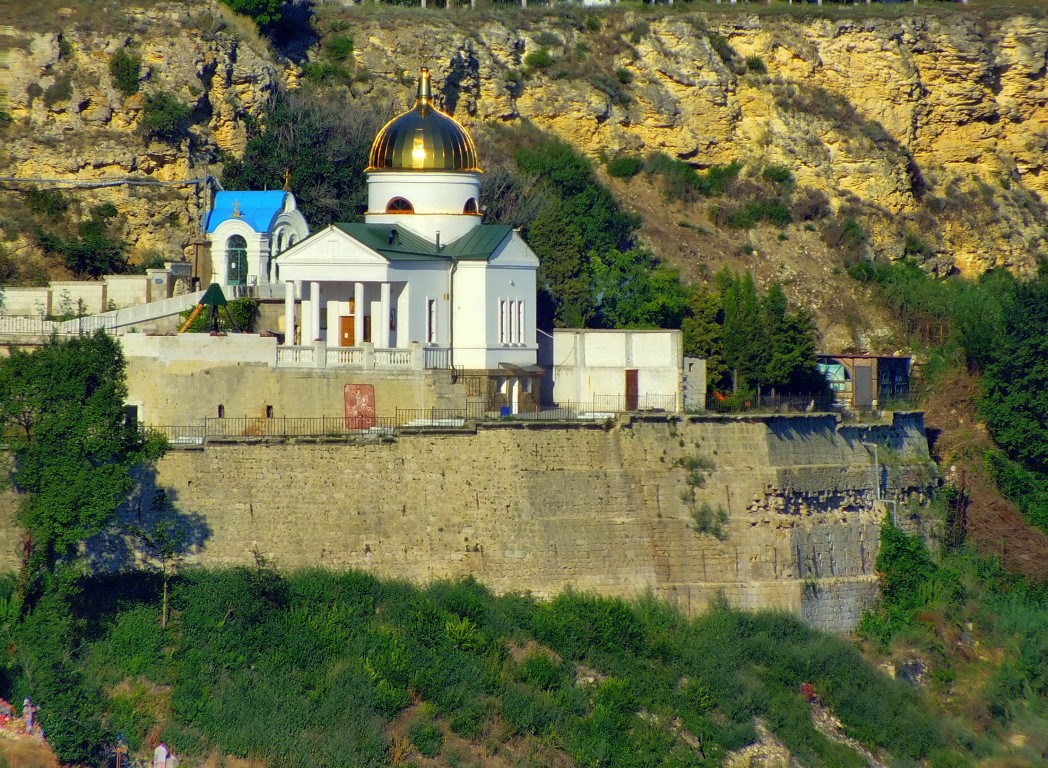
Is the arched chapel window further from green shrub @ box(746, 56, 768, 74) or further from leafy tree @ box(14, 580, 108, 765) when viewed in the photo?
green shrub @ box(746, 56, 768, 74)

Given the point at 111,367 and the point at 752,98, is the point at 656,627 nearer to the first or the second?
the point at 111,367

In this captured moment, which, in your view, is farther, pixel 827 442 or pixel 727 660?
pixel 827 442

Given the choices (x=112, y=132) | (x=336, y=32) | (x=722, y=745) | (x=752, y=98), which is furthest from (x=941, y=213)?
(x=722, y=745)

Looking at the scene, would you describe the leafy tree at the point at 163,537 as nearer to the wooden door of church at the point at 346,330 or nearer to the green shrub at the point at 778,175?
the wooden door of church at the point at 346,330

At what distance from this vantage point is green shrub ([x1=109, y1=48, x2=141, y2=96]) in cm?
6519

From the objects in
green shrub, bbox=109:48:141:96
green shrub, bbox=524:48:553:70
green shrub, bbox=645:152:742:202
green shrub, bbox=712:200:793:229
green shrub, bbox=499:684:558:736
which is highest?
green shrub, bbox=524:48:553:70

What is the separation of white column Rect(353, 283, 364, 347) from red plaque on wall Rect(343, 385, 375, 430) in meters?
1.83

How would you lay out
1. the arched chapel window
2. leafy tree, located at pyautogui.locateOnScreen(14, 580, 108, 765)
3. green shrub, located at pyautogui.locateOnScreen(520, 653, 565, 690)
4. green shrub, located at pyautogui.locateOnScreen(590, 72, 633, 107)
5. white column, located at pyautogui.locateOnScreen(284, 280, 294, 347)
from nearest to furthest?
1. leafy tree, located at pyautogui.locateOnScreen(14, 580, 108, 765)
2. green shrub, located at pyautogui.locateOnScreen(520, 653, 565, 690)
3. white column, located at pyautogui.locateOnScreen(284, 280, 294, 347)
4. the arched chapel window
5. green shrub, located at pyautogui.locateOnScreen(590, 72, 633, 107)

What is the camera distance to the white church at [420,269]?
179ft

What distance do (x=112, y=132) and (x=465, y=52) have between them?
648 inches

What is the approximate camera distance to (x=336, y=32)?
76.9 metres

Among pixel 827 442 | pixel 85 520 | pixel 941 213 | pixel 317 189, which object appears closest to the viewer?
pixel 85 520

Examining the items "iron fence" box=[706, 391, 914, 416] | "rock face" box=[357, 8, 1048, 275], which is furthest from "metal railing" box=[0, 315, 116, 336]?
"rock face" box=[357, 8, 1048, 275]

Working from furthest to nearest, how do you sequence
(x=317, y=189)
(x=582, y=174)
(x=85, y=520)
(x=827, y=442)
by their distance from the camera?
(x=582, y=174), (x=317, y=189), (x=827, y=442), (x=85, y=520)
